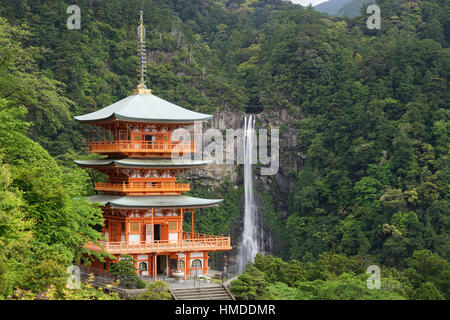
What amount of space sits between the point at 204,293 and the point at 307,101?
45559mm

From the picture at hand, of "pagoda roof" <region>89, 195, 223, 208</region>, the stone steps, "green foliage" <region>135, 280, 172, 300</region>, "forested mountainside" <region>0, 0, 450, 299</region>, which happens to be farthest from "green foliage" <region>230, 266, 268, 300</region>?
"pagoda roof" <region>89, 195, 223, 208</region>

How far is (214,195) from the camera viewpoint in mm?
65062

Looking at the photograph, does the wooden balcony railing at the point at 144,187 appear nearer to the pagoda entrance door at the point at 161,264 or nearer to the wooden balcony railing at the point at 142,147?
the wooden balcony railing at the point at 142,147

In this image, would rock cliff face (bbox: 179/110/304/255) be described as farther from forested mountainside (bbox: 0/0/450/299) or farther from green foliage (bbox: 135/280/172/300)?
green foliage (bbox: 135/280/172/300)

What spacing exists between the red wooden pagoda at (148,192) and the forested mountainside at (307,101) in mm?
2123

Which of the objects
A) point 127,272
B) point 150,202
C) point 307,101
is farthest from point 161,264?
point 307,101

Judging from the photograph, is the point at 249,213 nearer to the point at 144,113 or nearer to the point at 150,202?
the point at 150,202

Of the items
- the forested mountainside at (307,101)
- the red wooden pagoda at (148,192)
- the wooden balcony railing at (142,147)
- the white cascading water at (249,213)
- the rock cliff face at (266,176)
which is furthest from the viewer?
the rock cliff face at (266,176)

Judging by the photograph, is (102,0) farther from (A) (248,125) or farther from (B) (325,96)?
(B) (325,96)

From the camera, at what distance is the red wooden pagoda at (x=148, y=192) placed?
28.6 metres

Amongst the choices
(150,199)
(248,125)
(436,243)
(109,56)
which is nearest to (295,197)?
(248,125)

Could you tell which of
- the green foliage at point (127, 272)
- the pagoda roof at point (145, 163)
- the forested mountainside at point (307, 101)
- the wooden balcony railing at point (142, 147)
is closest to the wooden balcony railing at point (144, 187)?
the pagoda roof at point (145, 163)

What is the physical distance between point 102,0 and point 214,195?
24453 mm

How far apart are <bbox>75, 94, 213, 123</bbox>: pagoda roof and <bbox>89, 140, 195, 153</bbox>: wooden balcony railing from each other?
4.16 feet
